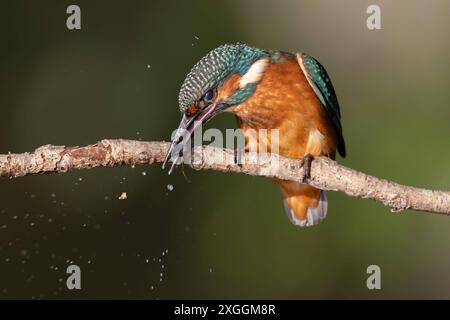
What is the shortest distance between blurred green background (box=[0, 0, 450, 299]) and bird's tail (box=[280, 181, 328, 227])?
2.97 ft

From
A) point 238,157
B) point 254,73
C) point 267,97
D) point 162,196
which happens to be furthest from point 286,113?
point 162,196

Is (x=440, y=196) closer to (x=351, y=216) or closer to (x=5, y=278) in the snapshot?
(x=351, y=216)

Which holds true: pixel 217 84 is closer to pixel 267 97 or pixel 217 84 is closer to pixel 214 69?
pixel 214 69

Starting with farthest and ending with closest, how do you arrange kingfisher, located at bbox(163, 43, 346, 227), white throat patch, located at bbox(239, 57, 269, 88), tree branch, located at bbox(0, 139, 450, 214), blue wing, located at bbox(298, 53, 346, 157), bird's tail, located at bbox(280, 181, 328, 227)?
bird's tail, located at bbox(280, 181, 328, 227) < blue wing, located at bbox(298, 53, 346, 157) < white throat patch, located at bbox(239, 57, 269, 88) < kingfisher, located at bbox(163, 43, 346, 227) < tree branch, located at bbox(0, 139, 450, 214)

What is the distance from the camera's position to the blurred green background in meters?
4.61

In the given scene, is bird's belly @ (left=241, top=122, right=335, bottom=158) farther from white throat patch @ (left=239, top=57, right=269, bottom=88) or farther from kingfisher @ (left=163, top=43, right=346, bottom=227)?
white throat patch @ (left=239, top=57, right=269, bottom=88)

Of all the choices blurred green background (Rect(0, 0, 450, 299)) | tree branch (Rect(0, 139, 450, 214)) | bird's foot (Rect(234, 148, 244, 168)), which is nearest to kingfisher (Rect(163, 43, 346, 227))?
tree branch (Rect(0, 139, 450, 214))

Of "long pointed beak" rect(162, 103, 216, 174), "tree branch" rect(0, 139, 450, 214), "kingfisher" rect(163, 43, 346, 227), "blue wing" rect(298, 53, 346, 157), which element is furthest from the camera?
"blue wing" rect(298, 53, 346, 157)

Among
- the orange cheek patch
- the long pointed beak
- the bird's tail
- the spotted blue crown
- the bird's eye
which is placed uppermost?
the spotted blue crown

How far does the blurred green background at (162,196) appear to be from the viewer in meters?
4.61

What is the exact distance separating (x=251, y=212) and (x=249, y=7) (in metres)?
1.46

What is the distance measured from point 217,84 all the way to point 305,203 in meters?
0.98

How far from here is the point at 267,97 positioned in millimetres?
3164

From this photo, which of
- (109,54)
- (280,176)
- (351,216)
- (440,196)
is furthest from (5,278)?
(440,196)
